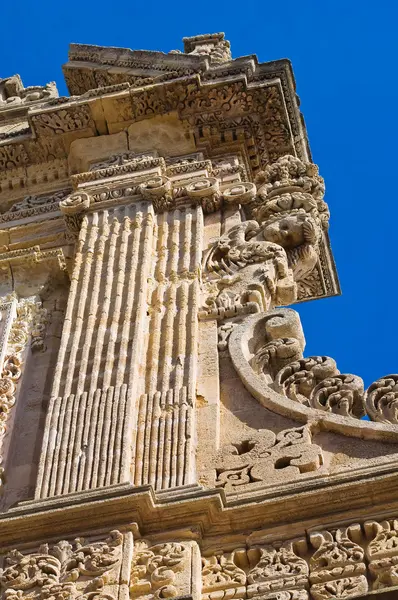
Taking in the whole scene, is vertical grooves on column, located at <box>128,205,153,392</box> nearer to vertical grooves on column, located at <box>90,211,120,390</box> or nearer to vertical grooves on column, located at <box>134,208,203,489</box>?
vertical grooves on column, located at <box>134,208,203,489</box>

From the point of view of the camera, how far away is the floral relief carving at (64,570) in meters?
7.36

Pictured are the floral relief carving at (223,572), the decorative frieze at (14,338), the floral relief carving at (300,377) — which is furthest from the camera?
the decorative frieze at (14,338)

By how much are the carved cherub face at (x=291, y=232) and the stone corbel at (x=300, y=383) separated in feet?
4.86

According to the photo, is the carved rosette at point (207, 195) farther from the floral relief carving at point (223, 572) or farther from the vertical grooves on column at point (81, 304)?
the floral relief carving at point (223, 572)

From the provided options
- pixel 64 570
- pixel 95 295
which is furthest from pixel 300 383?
pixel 64 570

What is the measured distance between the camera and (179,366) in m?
9.12

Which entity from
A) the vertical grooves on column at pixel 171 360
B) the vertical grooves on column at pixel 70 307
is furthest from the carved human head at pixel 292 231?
the vertical grooves on column at pixel 70 307

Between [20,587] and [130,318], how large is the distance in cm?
277

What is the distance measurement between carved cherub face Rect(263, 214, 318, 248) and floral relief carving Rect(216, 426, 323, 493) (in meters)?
2.93

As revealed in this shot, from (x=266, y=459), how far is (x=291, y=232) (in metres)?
3.33

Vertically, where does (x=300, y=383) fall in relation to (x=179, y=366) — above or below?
below

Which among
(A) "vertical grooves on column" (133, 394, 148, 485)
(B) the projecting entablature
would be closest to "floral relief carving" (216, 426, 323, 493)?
(A) "vertical grooves on column" (133, 394, 148, 485)

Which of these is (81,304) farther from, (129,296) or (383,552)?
(383,552)

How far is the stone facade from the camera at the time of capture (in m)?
7.54
